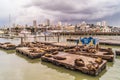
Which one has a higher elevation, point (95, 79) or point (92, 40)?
point (92, 40)

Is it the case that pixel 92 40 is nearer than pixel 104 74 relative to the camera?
No

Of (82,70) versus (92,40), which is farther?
(92,40)

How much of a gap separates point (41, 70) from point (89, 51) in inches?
281

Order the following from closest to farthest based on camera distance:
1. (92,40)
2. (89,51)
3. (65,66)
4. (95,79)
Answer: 1. (95,79)
2. (65,66)
3. (89,51)
4. (92,40)

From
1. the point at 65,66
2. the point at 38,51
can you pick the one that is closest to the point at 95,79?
the point at 65,66

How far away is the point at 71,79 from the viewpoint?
12.4m

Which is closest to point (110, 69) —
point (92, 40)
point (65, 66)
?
point (65, 66)

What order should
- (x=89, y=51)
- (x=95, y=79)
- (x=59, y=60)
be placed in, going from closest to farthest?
(x=95, y=79)
(x=59, y=60)
(x=89, y=51)

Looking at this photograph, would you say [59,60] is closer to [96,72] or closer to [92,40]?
[96,72]

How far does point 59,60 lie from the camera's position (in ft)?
52.2

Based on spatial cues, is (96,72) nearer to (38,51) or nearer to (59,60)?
(59,60)

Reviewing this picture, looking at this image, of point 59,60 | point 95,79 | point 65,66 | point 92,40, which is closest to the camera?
point 95,79

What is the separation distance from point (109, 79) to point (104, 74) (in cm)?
108

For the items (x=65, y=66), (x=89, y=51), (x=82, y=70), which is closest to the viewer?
(x=82, y=70)
